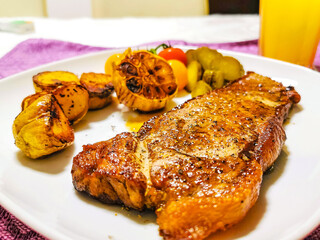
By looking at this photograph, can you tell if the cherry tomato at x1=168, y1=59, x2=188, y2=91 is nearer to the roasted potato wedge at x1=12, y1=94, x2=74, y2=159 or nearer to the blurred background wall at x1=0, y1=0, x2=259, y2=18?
the roasted potato wedge at x1=12, y1=94, x2=74, y2=159

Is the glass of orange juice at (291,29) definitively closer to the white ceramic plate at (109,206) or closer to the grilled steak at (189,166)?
the white ceramic plate at (109,206)

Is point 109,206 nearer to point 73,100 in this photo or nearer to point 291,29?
point 73,100

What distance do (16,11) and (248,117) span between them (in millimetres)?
7395

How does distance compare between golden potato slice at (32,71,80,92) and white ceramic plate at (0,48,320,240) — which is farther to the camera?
golden potato slice at (32,71,80,92)

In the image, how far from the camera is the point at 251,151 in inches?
58.2

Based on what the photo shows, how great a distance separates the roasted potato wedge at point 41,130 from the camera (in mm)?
1616

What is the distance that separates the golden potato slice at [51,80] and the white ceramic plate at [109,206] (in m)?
0.25

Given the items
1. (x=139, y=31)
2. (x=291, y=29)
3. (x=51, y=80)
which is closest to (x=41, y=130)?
(x=51, y=80)

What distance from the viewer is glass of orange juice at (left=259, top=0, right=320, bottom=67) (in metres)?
2.92

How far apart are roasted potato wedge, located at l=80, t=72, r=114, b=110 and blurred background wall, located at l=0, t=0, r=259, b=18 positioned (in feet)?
14.3

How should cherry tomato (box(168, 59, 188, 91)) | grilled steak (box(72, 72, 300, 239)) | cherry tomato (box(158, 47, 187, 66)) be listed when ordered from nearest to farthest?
grilled steak (box(72, 72, 300, 239)) < cherry tomato (box(168, 59, 188, 91)) < cherry tomato (box(158, 47, 187, 66))

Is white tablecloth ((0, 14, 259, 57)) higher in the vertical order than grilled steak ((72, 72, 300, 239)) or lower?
higher

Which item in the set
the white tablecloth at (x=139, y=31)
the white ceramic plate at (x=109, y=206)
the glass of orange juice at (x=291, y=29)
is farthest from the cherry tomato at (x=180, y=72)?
the white tablecloth at (x=139, y=31)

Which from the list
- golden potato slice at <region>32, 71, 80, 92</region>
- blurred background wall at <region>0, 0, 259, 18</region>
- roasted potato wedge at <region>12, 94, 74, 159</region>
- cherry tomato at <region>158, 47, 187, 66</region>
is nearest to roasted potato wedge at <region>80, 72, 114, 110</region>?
golden potato slice at <region>32, 71, 80, 92</region>
